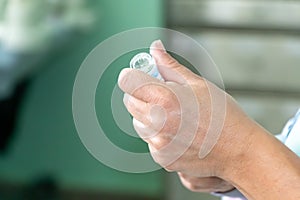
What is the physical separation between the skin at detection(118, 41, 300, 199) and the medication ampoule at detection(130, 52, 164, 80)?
0.8 inches

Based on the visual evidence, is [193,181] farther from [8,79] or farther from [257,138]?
[8,79]

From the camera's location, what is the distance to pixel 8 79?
197cm

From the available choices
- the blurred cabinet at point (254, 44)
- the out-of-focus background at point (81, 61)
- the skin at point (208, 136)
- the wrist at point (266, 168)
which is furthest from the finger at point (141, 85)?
the blurred cabinet at point (254, 44)

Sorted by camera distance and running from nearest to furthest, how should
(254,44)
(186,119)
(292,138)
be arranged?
(186,119) < (292,138) < (254,44)

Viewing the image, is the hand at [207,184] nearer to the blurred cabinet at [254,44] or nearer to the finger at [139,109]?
the finger at [139,109]

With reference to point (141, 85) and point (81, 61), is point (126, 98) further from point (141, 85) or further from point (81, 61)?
point (81, 61)

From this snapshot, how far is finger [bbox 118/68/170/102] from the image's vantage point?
0.60m

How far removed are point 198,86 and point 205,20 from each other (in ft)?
5.00

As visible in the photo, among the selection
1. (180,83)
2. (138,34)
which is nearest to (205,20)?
(138,34)

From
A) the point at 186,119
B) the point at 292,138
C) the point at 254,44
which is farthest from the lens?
the point at 254,44

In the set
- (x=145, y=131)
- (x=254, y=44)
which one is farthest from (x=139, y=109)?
(x=254, y=44)

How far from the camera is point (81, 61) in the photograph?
2191mm

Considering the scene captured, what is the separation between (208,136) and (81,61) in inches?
63.6

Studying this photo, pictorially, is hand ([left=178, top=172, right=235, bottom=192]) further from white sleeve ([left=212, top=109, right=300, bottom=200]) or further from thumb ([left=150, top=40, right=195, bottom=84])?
thumb ([left=150, top=40, right=195, bottom=84])
